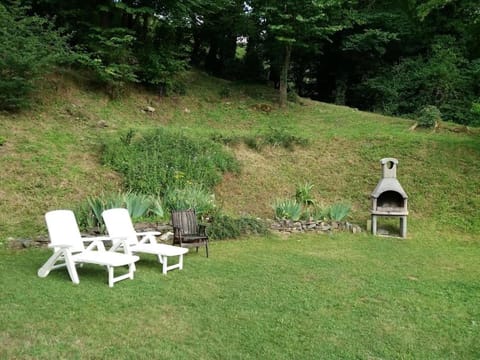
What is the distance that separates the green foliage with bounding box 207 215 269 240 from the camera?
7.88 m

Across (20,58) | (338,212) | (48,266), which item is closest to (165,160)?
(338,212)

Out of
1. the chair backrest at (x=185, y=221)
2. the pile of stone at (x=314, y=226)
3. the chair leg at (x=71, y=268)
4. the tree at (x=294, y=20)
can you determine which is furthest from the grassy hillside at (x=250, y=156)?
the tree at (x=294, y=20)

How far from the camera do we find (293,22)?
15.4 meters

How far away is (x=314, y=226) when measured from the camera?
8.73 meters

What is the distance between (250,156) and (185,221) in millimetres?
4599

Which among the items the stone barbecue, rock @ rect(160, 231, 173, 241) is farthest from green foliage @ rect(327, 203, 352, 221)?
rock @ rect(160, 231, 173, 241)

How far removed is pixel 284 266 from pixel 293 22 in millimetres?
11564

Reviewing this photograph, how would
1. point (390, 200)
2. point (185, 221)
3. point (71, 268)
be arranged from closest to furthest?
point (71, 268), point (185, 221), point (390, 200)

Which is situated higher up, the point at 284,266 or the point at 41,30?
the point at 41,30

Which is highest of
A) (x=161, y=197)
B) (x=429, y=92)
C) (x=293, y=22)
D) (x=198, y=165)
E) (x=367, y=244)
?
(x=293, y=22)

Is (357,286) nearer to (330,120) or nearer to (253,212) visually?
(253,212)

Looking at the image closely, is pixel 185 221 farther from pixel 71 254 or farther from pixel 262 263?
pixel 71 254

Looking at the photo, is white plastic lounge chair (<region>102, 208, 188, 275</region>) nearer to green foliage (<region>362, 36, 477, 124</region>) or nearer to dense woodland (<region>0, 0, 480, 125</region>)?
dense woodland (<region>0, 0, 480, 125</region>)

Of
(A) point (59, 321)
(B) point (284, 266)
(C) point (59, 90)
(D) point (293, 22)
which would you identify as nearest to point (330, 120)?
(D) point (293, 22)
